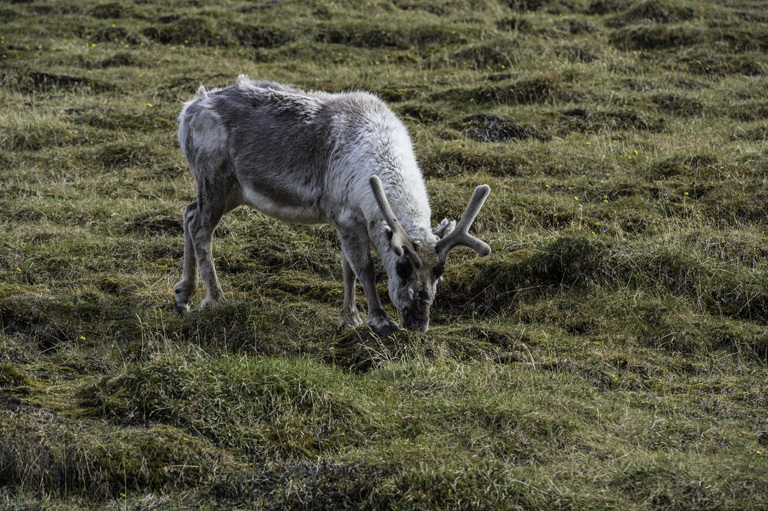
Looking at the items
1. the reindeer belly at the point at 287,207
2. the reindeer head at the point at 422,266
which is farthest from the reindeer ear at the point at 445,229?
the reindeer belly at the point at 287,207

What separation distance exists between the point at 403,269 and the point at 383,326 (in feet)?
1.87

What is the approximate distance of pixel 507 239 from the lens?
9273 mm

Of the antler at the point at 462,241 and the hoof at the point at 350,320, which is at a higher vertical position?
the antler at the point at 462,241

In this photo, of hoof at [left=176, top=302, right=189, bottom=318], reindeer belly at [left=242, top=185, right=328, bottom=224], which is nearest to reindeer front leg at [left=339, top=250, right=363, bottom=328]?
reindeer belly at [left=242, top=185, right=328, bottom=224]

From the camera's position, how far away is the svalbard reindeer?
7160 mm

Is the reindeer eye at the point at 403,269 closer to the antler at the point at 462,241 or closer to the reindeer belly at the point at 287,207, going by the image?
the antler at the point at 462,241

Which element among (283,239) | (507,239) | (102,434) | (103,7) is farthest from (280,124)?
(103,7)

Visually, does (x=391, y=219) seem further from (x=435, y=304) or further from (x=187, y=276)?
(x=187, y=276)

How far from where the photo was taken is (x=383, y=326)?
23.9 feet

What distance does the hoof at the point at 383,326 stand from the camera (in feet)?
23.7

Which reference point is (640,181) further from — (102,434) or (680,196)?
(102,434)

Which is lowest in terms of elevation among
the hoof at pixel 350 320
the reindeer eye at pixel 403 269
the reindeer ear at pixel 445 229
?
the hoof at pixel 350 320

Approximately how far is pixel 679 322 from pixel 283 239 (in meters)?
4.54

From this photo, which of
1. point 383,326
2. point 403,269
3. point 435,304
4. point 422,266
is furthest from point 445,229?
point 435,304
